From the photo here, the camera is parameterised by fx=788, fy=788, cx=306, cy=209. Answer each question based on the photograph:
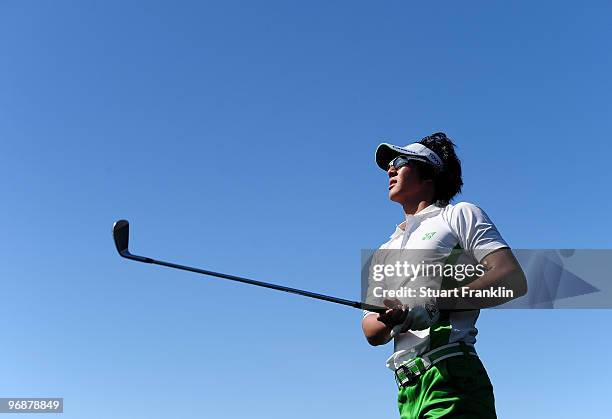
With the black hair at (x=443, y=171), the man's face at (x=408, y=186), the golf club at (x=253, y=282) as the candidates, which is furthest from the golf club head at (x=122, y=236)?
the black hair at (x=443, y=171)

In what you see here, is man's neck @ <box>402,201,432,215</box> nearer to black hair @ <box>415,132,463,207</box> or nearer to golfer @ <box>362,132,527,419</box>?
black hair @ <box>415,132,463,207</box>

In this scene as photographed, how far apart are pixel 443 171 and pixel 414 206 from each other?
1.36 feet

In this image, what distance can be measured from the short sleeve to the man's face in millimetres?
647

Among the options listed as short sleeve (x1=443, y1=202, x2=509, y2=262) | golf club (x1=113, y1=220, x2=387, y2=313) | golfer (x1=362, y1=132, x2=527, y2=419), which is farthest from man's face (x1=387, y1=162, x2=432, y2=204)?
golf club (x1=113, y1=220, x2=387, y2=313)

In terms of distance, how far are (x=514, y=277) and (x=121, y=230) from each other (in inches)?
133

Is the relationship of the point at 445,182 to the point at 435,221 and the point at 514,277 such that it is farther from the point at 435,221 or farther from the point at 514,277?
the point at 514,277

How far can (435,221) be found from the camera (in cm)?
618

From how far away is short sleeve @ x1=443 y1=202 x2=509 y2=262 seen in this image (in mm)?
5793

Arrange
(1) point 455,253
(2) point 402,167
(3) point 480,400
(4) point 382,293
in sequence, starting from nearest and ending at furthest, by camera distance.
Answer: (3) point 480,400, (1) point 455,253, (4) point 382,293, (2) point 402,167

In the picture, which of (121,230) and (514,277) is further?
(121,230)

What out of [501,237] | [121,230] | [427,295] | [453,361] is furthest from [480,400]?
[121,230]

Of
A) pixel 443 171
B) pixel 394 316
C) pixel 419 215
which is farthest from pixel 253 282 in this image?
pixel 443 171

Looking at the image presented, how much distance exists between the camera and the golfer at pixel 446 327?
219 inches

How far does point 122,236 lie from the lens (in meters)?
6.87
